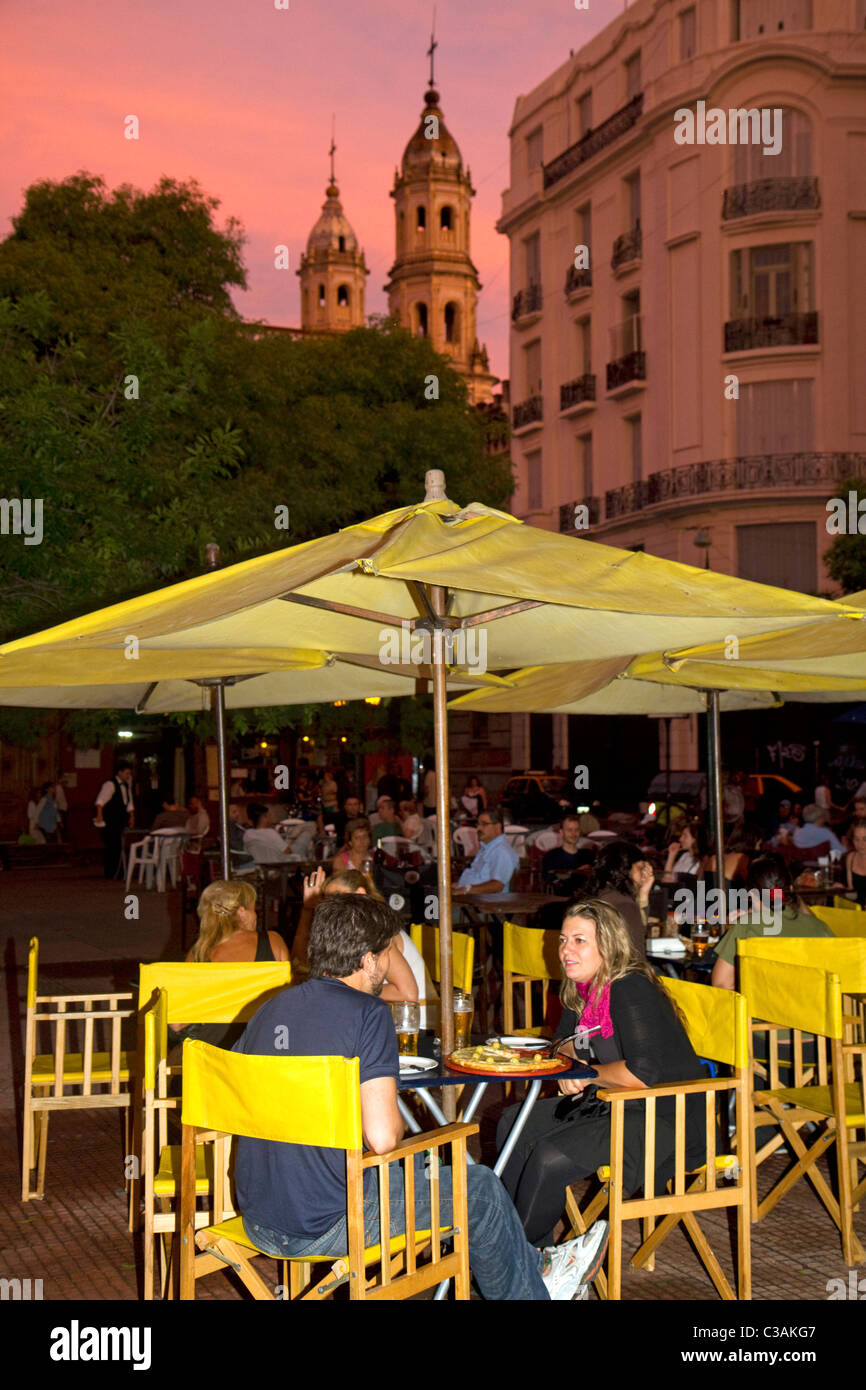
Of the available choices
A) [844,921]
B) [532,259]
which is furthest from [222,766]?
[532,259]

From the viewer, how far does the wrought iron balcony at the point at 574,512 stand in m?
36.8

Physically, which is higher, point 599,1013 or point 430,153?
point 430,153

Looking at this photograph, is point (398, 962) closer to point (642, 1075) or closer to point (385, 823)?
point (642, 1075)

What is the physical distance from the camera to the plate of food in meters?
4.56

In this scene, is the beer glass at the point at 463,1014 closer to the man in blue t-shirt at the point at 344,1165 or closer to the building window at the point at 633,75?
the man in blue t-shirt at the point at 344,1165

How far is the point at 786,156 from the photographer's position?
3234 centimetres

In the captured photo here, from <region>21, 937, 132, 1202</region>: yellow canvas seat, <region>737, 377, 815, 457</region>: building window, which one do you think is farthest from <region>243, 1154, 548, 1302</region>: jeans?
<region>737, 377, 815, 457</region>: building window

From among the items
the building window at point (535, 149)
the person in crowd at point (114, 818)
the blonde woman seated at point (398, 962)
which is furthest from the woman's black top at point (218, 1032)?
the building window at point (535, 149)

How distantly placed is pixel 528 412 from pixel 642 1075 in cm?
3699

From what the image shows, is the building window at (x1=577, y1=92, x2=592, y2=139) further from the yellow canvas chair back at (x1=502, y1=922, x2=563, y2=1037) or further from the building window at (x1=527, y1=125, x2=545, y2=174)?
the yellow canvas chair back at (x1=502, y1=922, x2=563, y2=1037)

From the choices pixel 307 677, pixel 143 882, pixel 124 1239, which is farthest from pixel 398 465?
pixel 124 1239

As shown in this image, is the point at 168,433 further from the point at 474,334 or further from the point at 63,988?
the point at 474,334

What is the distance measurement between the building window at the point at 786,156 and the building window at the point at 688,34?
300 cm

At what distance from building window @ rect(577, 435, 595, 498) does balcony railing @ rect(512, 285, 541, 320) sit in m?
4.58
